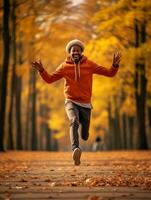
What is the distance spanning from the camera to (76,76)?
1080 cm

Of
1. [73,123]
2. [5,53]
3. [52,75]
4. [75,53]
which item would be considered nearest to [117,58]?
[75,53]

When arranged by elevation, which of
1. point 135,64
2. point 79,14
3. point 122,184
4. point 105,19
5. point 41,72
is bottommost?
point 122,184

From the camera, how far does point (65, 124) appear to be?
53156 mm

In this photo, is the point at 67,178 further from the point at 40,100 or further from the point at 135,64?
the point at 40,100

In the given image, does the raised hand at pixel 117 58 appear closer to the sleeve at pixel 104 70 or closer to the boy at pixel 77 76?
the boy at pixel 77 76

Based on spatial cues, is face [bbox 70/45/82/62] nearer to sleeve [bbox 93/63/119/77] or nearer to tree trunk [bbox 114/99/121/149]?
sleeve [bbox 93/63/119/77]

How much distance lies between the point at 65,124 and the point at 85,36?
17.6 m

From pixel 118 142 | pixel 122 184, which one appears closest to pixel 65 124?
pixel 118 142

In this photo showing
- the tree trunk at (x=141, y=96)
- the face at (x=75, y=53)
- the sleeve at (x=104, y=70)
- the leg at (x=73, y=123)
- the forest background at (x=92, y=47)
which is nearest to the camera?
the leg at (x=73, y=123)

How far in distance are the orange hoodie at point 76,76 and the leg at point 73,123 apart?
176mm

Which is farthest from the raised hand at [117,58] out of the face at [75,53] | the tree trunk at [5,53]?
the tree trunk at [5,53]

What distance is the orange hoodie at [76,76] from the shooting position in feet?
35.3

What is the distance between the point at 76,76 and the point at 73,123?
904 mm

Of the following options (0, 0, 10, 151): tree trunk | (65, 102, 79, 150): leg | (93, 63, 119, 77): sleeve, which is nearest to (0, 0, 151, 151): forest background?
(0, 0, 10, 151): tree trunk
